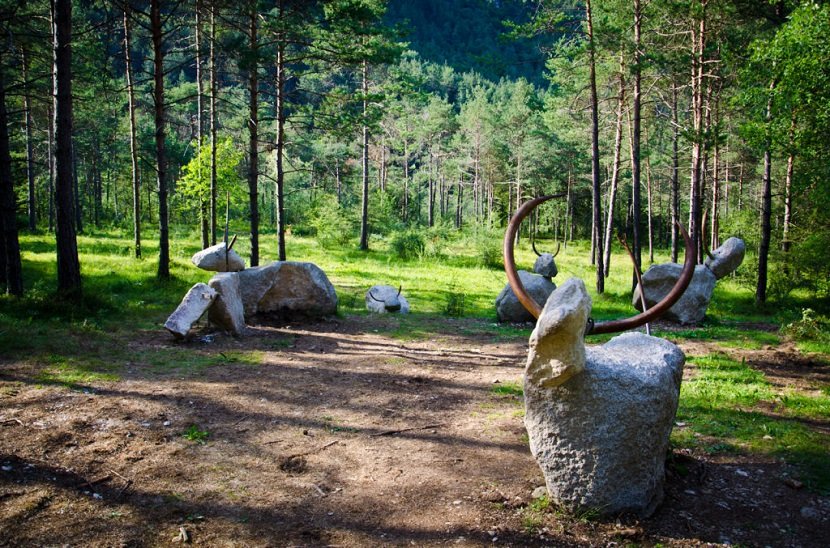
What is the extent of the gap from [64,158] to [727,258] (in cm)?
1496

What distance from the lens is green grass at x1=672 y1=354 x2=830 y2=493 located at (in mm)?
5223

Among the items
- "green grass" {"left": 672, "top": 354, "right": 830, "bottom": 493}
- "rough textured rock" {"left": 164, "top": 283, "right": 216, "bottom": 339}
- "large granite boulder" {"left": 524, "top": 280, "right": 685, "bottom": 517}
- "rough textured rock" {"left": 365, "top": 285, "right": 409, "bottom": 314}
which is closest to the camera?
"large granite boulder" {"left": 524, "top": 280, "right": 685, "bottom": 517}

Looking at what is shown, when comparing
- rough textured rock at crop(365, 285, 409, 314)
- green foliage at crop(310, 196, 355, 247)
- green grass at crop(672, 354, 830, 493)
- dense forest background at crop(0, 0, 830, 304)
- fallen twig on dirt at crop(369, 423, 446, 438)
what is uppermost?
dense forest background at crop(0, 0, 830, 304)

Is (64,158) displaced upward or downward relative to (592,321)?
upward

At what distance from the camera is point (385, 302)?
14.3 meters

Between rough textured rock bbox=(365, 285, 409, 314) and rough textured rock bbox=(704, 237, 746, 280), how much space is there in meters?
8.06

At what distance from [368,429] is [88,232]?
102ft

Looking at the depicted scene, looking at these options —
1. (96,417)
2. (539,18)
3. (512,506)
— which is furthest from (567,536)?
(539,18)

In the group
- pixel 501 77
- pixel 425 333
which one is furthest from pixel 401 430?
pixel 501 77

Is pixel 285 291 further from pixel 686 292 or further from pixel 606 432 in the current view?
pixel 686 292

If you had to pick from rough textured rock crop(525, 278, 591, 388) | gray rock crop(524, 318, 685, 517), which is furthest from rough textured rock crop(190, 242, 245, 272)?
rough textured rock crop(525, 278, 591, 388)

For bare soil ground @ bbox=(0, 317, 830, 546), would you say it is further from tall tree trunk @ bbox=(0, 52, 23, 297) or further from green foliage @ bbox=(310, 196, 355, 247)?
green foliage @ bbox=(310, 196, 355, 247)

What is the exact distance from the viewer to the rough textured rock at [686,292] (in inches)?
536

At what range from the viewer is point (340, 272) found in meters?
21.4
